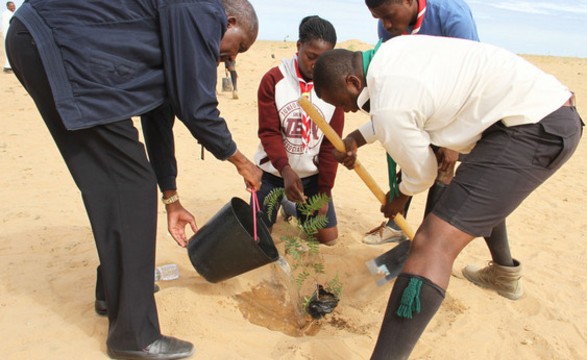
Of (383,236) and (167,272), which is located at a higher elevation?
(167,272)

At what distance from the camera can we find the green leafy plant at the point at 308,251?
3.15 meters

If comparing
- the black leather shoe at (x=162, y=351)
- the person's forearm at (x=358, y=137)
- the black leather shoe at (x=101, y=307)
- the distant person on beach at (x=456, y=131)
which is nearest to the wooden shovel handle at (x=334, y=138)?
the person's forearm at (x=358, y=137)

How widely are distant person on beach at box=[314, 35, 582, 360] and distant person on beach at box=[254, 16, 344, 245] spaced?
119 centimetres

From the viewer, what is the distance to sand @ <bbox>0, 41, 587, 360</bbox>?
254cm

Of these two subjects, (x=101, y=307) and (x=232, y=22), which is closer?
(x=232, y=22)

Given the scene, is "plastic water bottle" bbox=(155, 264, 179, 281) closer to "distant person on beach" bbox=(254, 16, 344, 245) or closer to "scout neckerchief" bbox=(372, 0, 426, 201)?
"distant person on beach" bbox=(254, 16, 344, 245)

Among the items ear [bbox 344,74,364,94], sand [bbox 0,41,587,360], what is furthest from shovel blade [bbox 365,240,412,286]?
ear [bbox 344,74,364,94]

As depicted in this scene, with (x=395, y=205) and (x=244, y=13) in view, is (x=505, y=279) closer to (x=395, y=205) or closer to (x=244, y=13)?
(x=395, y=205)

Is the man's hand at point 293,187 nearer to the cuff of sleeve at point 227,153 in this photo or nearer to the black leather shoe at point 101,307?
the cuff of sleeve at point 227,153

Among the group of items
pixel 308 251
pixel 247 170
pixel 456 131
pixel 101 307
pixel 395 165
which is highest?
pixel 456 131

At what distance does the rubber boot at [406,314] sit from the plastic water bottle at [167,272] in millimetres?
1637

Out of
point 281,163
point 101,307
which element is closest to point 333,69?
point 281,163

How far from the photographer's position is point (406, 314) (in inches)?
77.1

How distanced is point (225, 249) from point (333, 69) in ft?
3.68
